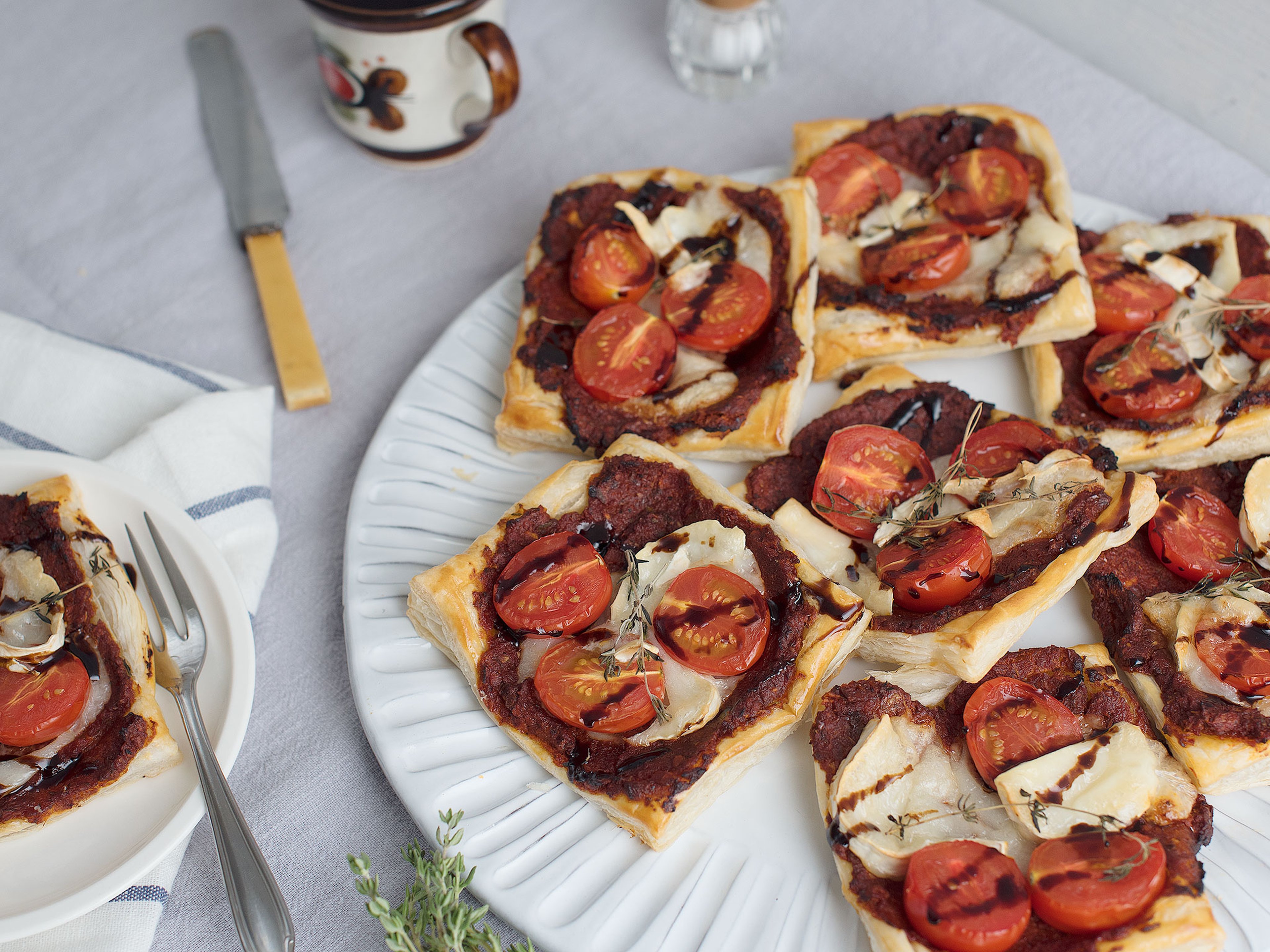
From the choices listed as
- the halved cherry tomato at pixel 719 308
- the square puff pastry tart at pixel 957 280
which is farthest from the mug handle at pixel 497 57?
the square puff pastry tart at pixel 957 280

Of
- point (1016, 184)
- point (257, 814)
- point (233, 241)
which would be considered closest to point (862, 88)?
point (1016, 184)

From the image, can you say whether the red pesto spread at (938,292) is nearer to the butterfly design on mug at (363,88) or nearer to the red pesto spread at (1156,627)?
the red pesto spread at (1156,627)

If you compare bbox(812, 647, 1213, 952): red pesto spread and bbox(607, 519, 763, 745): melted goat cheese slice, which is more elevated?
bbox(607, 519, 763, 745): melted goat cheese slice

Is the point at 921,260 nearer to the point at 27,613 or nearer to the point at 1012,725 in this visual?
the point at 1012,725

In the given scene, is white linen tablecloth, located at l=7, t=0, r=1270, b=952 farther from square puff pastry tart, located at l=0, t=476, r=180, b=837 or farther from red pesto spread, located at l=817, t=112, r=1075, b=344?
red pesto spread, located at l=817, t=112, r=1075, b=344

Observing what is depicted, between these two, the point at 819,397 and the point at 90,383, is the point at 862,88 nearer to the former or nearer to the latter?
the point at 819,397

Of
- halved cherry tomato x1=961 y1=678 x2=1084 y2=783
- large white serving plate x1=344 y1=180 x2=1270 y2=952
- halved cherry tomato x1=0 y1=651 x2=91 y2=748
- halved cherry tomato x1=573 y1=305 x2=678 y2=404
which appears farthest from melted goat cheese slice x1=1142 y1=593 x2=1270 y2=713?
halved cherry tomato x1=0 y1=651 x2=91 y2=748

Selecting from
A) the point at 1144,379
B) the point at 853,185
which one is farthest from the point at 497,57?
the point at 1144,379
